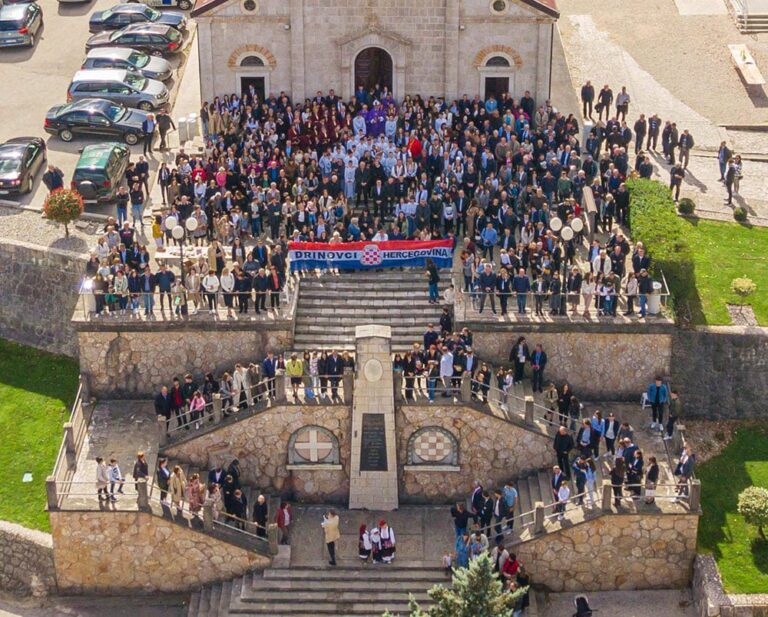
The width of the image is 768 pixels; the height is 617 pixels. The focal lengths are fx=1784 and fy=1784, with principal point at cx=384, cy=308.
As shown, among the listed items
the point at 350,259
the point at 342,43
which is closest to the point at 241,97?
the point at 342,43

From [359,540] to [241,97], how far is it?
17363 millimetres

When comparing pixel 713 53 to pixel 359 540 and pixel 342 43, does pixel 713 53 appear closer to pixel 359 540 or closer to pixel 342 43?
pixel 342 43

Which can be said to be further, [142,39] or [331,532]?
[142,39]

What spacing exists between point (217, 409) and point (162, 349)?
2968mm

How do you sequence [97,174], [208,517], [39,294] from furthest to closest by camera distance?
[97,174], [39,294], [208,517]

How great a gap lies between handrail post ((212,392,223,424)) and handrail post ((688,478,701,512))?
13.2m

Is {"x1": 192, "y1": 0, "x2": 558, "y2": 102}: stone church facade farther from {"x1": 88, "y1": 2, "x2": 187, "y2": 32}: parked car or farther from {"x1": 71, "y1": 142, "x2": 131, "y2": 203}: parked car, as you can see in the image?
{"x1": 88, "y1": 2, "x2": 187, "y2": 32}: parked car

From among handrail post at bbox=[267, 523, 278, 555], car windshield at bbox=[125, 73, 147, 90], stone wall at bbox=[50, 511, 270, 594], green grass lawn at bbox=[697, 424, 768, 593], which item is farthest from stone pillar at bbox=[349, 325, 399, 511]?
car windshield at bbox=[125, 73, 147, 90]

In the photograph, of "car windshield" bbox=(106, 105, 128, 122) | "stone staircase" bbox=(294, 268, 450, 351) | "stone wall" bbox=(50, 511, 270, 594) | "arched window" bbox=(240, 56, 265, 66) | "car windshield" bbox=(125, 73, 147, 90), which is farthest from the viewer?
"car windshield" bbox=(125, 73, 147, 90)

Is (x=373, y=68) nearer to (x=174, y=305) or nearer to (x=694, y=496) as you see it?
(x=174, y=305)

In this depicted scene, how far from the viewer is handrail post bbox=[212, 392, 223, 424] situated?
165 feet


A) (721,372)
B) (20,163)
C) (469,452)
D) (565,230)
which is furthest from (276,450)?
(20,163)

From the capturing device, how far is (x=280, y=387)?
1975 inches

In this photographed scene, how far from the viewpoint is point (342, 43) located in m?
58.8
